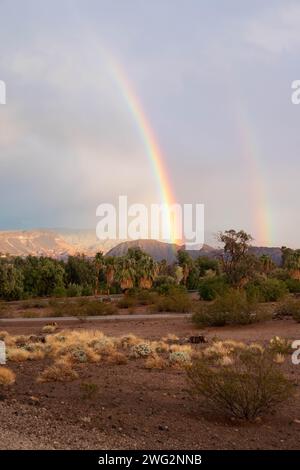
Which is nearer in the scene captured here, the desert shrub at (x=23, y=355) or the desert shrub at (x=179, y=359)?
the desert shrub at (x=179, y=359)

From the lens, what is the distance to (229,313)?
113ft

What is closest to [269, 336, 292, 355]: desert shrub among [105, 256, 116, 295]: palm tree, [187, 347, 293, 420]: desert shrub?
[187, 347, 293, 420]: desert shrub

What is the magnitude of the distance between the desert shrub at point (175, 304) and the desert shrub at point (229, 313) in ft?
42.8

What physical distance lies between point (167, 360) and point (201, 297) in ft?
121

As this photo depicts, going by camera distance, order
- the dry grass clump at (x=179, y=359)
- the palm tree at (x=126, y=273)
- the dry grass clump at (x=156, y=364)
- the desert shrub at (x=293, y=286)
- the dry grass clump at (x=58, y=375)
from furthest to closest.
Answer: the palm tree at (x=126, y=273), the desert shrub at (x=293, y=286), the dry grass clump at (x=179, y=359), the dry grass clump at (x=156, y=364), the dry grass clump at (x=58, y=375)

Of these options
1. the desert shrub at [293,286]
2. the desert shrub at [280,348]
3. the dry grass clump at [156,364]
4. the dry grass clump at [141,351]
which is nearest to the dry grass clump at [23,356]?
the dry grass clump at [141,351]

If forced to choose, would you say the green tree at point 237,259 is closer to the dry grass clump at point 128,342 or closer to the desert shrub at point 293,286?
the desert shrub at point 293,286

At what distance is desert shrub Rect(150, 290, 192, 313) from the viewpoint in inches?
1905

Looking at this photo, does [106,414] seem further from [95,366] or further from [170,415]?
[95,366]

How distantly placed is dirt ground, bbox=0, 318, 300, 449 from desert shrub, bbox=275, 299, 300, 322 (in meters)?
15.4

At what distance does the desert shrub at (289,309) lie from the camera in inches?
1330

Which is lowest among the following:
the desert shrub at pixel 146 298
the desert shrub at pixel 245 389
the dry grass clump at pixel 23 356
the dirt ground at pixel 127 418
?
the desert shrub at pixel 146 298

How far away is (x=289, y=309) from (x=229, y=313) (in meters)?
4.58
